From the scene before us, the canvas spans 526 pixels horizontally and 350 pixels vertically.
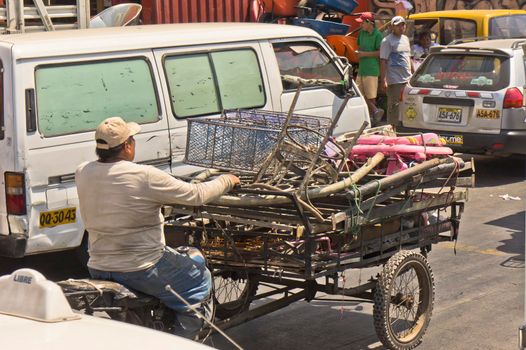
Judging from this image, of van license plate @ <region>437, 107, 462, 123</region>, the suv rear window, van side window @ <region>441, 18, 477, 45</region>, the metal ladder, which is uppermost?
the metal ladder

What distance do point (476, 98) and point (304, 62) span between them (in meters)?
3.24

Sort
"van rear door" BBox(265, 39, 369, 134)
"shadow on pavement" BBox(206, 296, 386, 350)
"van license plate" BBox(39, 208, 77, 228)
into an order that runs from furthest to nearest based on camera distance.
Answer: "van rear door" BBox(265, 39, 369, 134), "van license plate" BBox(39, 208, 77, 228), "shadow on pavement" BBox(206, 296, 386, 350)

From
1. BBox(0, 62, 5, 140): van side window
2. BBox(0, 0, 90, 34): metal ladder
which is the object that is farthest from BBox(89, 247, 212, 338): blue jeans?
BBox(0, 0, 90, 34): metal ladder

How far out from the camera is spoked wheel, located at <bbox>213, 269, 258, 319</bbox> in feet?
21.7

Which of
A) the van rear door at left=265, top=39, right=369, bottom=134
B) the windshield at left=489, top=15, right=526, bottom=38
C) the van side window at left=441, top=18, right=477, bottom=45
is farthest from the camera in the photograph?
the van side window at left=441, top=18, right=477, bottom=45

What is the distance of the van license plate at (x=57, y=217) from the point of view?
805cm

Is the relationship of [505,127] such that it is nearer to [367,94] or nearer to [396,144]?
[367,94]

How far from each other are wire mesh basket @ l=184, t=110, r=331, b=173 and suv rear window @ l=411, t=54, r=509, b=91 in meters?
6.18

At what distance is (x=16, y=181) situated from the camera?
794cm

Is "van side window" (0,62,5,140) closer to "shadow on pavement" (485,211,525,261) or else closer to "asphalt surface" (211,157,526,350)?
"asphalt surface" (211,157,526,350)

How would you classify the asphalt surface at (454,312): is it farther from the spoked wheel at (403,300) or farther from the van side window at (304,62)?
the van side window at (304,62)

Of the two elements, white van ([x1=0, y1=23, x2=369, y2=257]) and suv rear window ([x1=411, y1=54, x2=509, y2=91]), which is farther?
suv rear window ([x1=411, y1=54, x2=509, y2=91])

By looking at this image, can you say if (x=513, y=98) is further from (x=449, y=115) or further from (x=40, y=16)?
(x=40, y=16)

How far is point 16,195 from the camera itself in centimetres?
794
